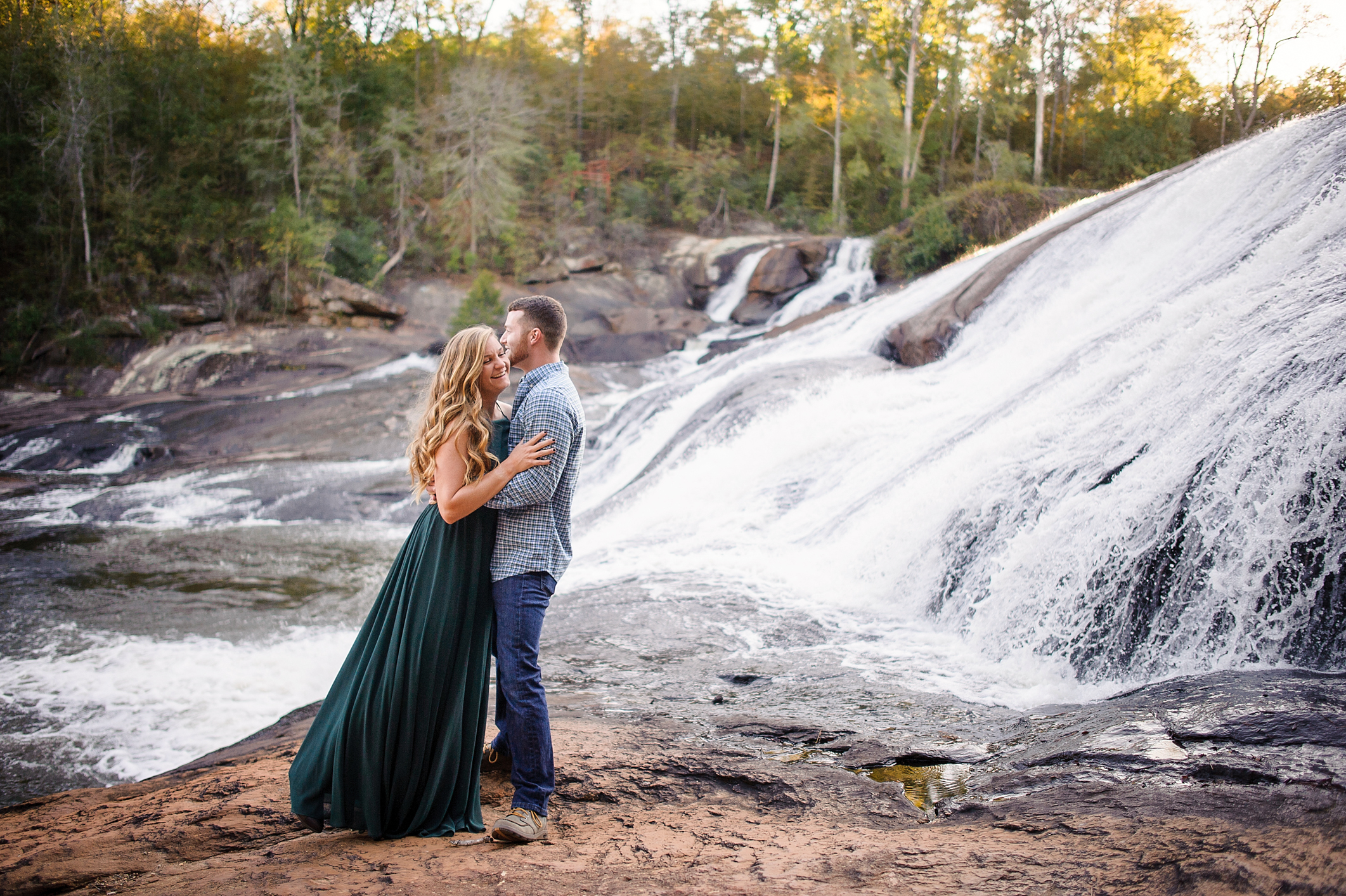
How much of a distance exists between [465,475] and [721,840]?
138 cm

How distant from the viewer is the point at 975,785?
2.93 meters

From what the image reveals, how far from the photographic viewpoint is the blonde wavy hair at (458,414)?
266 centimetres

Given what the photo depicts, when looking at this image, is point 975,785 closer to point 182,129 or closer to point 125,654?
point 125,654

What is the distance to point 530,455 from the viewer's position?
8.68ft

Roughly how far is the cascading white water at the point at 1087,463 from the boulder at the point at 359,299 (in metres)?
13.0

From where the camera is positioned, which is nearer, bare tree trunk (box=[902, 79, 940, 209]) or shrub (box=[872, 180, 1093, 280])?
shrub (box=[872, 180, 1093, 280])

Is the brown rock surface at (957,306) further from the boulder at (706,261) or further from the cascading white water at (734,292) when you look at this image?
the boulder at (706,261)

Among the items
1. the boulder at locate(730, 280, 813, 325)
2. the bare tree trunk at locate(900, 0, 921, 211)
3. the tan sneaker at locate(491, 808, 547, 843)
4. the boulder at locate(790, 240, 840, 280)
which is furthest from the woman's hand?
the bare tree trunk at locate(900, 0, 921, 211)

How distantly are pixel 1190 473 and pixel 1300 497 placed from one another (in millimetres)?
599

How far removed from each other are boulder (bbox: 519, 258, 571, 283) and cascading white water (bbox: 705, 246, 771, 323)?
460 cm

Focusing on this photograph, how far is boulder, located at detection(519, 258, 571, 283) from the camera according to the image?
25.2m

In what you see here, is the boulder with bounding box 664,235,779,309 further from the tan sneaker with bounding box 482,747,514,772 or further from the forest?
the tan sneaker with bounding box 482,747,514,772

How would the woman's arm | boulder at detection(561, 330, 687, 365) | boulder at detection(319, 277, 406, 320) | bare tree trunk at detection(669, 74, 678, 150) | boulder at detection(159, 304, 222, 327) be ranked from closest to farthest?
the woman's arm
boulder at detection(159, 304, 222, 327)
boulder at detection(561, 330, 687, 365)
boulder at detection(319, 277, 406, 320)
bare tree trunk at detection(669, 74, 678, 150)

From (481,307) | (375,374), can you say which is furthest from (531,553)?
(481,307)
